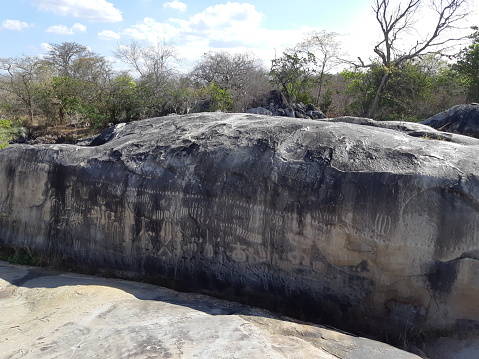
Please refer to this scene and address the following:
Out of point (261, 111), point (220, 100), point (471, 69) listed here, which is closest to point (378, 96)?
point (471, 69)

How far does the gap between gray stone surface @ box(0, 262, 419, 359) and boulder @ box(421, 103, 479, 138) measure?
18.9 ft

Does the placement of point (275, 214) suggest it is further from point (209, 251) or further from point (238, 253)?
point (209, 251)

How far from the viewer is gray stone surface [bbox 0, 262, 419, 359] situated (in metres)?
3.08

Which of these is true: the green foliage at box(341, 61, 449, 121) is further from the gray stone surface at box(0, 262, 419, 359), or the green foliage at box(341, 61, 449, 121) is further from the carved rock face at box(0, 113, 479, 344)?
the gray stone surface at box(0, 262, 419, 359)

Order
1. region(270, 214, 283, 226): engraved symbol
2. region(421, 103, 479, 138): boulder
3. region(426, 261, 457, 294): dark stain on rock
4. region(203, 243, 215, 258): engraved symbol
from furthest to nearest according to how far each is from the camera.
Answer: region(421, 103, 479, 138): boulder
region(203, 243, 215, 258): engraved symbol
region(270, 214, 283, 226): engraved symbol
region(426, 261, 457, 294): dark stain on rock

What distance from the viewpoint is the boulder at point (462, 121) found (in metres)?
7.81

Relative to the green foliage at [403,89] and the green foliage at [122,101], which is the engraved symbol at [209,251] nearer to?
the green foliage at [122,101]

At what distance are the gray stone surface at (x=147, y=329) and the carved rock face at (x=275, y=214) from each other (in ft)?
1.47

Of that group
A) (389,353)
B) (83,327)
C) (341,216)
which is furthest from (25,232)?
(389,353)

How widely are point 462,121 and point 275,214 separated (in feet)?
19.0

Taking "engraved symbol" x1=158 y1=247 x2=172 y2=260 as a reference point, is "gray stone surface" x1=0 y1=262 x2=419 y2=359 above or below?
below

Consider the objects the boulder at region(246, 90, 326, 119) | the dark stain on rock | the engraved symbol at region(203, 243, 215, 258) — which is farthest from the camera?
the boulder at region(246, 90, 326, 119)

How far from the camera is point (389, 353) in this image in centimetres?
318

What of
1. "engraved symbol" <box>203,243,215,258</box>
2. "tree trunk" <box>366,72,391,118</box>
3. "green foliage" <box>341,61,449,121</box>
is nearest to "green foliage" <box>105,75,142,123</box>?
"green foliage" <box>341,61,449,121</box>
